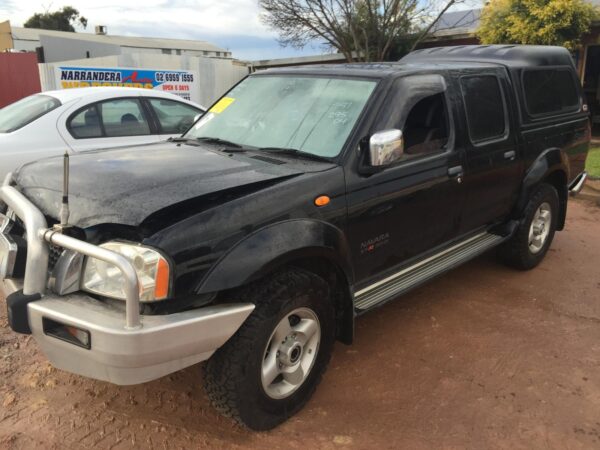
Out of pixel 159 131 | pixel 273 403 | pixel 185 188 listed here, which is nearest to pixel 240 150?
pixel 185 188

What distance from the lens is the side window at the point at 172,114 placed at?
6520 millimetres

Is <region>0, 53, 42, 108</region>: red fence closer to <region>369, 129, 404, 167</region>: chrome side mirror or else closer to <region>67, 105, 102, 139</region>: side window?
<region>67, 105, 102, 139</region>: side window

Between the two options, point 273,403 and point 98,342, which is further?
point 273,403

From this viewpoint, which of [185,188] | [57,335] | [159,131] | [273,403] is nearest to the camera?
[57,335]

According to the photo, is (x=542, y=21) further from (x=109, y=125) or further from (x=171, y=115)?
(x=109, y=125)

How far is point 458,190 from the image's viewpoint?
12.4 feet

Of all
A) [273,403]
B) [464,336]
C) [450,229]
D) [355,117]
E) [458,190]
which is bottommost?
[464,336]

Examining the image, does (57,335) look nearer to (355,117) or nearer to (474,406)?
(355,117)

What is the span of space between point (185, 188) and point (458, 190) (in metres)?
2.19

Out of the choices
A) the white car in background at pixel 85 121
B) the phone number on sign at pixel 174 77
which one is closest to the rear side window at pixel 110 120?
the white car in background at pixel 85 121

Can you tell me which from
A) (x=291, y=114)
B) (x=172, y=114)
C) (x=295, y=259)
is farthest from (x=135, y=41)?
(x=295, y=259)

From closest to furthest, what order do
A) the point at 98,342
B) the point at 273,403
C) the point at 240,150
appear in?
1. the point at 98,342
2. the point at 273,403
3. the point at 240,150

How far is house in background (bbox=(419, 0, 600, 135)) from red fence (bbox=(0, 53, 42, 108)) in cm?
1332

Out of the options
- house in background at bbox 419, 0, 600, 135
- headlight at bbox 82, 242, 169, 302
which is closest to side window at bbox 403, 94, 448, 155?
headlight at bbox 82, 242, 169, 302
